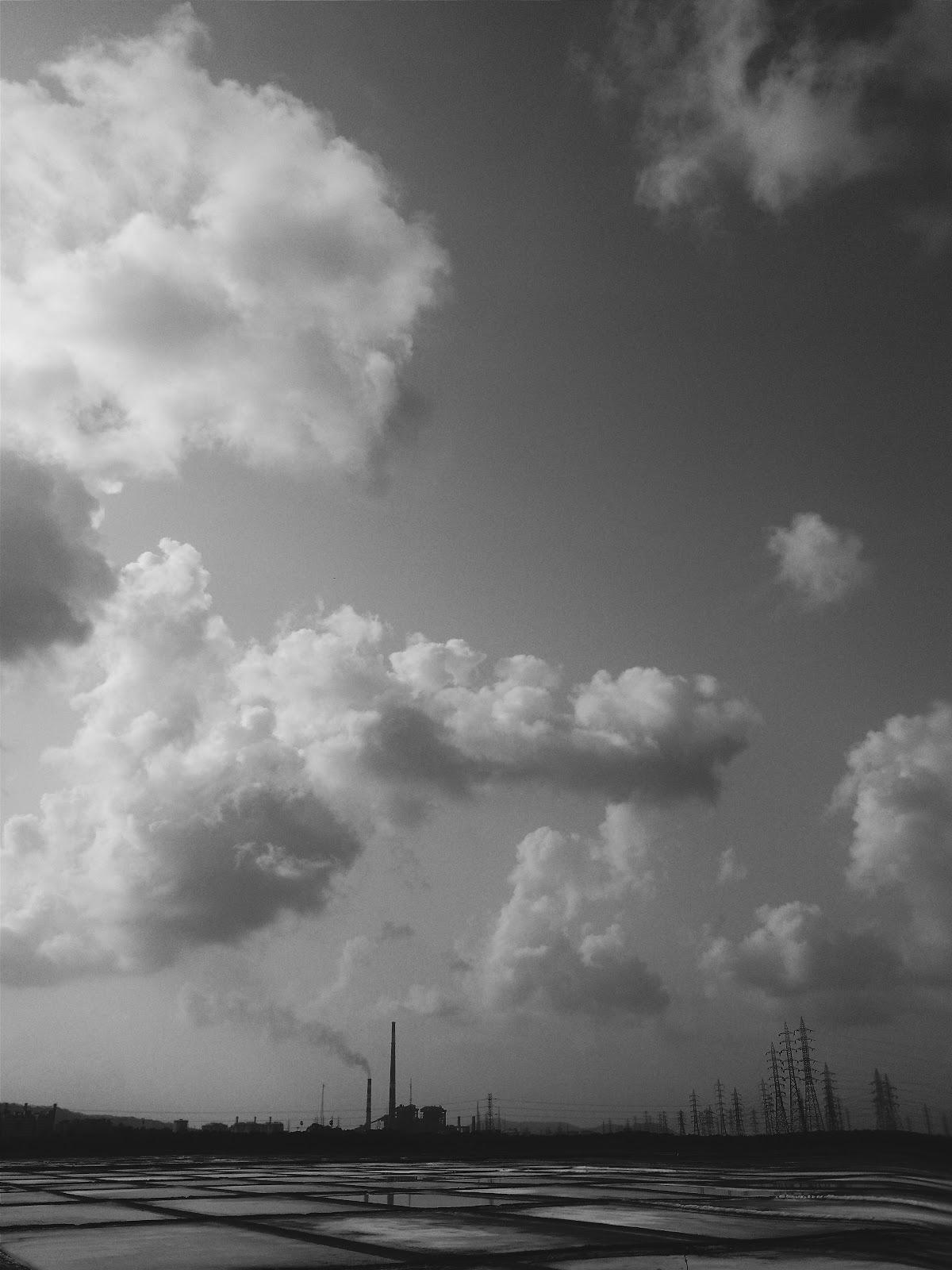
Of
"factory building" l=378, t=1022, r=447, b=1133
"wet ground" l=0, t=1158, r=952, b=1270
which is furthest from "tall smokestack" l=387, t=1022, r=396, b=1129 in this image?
"wet ground" l=0, t=1158, r=952, b=1270

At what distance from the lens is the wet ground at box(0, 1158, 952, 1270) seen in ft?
22.7

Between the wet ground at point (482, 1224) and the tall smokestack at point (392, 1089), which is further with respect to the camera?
the tall smokestack at point (392, 1089)

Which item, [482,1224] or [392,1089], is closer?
[482,1224]

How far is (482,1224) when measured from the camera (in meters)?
9.45

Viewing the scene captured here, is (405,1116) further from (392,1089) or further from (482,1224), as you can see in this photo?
(482,1224)

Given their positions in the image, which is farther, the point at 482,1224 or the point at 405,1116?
the point at 405,1116

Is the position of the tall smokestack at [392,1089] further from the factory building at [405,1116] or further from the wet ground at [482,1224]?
the wet ground at [482,1224]

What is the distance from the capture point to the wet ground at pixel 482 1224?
6.92 metres

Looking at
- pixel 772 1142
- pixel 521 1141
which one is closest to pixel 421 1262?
pixel 772 1142

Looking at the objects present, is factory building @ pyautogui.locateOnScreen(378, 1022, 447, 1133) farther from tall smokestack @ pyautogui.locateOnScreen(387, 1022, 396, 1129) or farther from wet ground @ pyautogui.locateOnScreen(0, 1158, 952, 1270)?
wet ground @ pyautogui.locateOnScreen(0, 1158, 952, 1270)

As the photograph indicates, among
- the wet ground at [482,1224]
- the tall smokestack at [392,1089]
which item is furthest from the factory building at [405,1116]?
the wet ground at [482,1224]

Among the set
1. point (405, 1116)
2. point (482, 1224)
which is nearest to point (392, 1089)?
point (405, 1116)

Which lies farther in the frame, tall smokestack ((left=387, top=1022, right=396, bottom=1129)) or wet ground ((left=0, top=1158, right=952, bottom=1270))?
tall smokestack ((left=387, top=1022, right=396, bottom=1129))

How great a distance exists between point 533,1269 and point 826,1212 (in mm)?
5632
